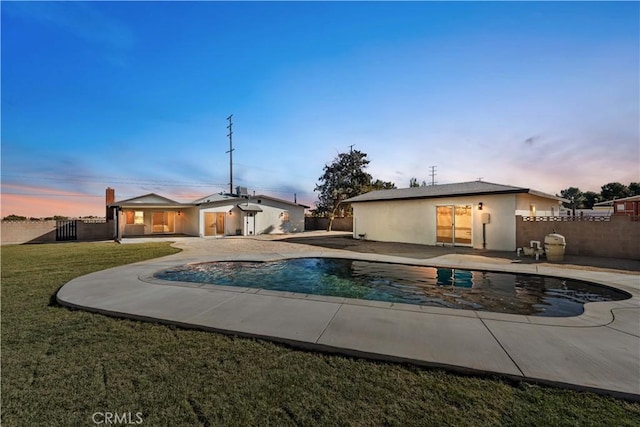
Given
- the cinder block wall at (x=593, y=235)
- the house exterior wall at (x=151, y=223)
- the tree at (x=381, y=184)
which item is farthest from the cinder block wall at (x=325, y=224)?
the cinder block wall at (x=593, y=235)

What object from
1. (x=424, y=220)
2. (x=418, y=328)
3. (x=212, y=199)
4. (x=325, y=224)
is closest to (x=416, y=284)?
(x=418, y=328)

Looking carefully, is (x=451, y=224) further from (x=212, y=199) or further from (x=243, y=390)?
(x=212, y=199)

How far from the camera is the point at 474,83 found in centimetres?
1030

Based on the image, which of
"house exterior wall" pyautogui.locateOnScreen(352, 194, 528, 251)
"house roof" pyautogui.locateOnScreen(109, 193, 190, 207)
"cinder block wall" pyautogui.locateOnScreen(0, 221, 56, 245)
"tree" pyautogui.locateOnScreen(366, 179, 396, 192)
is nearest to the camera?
"house exterior wall" pyautogui.locateOnScreen(352, 194, 528, 251)

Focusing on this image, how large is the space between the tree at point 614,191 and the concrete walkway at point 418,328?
4694cm

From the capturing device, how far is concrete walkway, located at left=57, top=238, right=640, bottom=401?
258 centimetres

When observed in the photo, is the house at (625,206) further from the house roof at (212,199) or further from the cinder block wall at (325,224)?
the house roof at (212,199)

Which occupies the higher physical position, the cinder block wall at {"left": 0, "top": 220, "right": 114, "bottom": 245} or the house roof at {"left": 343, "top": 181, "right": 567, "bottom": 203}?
the house roof at {"left": 343, "top": 181, "right": 567, "bottom": 203}

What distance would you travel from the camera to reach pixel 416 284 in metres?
6.48

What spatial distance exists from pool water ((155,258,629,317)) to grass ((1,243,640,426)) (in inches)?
105

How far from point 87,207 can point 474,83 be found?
3845cm

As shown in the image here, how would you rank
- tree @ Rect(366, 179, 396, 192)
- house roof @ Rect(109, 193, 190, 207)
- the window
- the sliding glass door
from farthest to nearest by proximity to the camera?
1. tree @ Rect(366, 179, 396, 192)
2. the window
3. house roof @ Rect(109, 193, 190, 207)
4. the sliding glass door

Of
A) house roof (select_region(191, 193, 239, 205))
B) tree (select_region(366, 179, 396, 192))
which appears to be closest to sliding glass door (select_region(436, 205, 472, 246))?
house roof (select_region(191, 193, 239, 205))

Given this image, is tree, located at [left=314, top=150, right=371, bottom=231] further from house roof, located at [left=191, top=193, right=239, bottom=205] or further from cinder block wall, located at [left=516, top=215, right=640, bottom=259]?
cinder block wall, located at [left=516, top=215, right=640, bottom=259]
